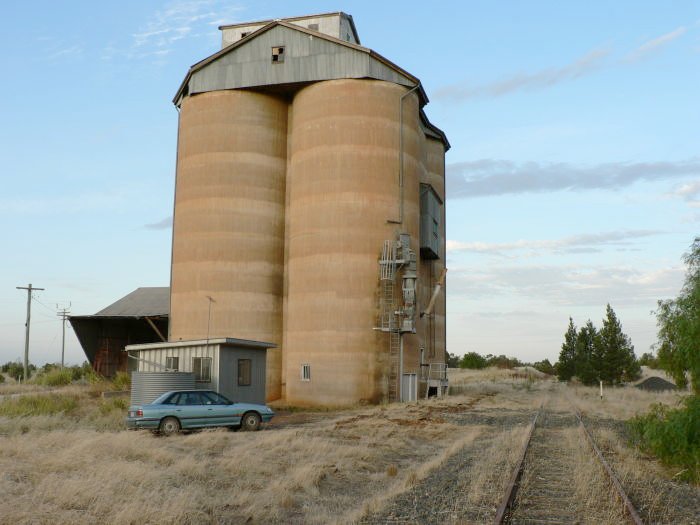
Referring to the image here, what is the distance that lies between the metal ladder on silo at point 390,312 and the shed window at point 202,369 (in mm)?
12535

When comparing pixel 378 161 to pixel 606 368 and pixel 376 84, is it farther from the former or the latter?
pixel 606 368

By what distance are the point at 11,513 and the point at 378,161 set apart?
1314 inches

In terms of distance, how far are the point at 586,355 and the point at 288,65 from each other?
167ft

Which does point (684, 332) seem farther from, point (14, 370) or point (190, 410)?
point (14, 370)

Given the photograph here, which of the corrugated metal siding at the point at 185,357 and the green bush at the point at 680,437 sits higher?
the corrugated metal siding at the point at 185,357

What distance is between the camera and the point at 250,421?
23.2 metres

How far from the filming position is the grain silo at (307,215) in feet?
130

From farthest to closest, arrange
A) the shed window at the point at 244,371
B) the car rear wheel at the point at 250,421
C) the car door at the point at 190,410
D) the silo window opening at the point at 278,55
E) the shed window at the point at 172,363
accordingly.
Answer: the silo window opening at the point at 278,55 < the shed window at the point at 172,363 < the shed window at the point at 244,371 < the car rear wheel at the point at 250,421 < the car door at the point at 190,410

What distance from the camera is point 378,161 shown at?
41.1m

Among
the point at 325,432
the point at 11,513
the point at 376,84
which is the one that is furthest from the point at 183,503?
the point at 376,84

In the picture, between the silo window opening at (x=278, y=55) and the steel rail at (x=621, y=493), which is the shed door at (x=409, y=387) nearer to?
the silo window opening at (x=278, y=55)

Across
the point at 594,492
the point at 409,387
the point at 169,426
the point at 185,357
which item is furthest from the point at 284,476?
the point at 409,387

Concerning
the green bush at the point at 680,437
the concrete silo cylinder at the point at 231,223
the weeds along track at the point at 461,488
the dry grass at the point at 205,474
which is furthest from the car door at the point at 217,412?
the concrete silo cylinder at the point at 231,223

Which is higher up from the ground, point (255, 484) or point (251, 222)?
point (251, 222)
